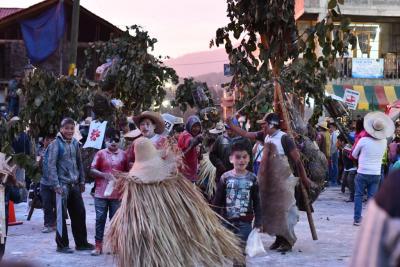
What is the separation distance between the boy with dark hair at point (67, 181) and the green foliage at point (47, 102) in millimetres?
2638

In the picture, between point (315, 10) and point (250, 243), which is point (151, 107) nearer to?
point (250, 243)

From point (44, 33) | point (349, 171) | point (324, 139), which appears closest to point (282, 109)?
point (349, 171)

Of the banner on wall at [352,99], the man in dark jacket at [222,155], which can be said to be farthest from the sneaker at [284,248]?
the banner on wall at [352,99]

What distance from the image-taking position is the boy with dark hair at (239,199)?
6.64m

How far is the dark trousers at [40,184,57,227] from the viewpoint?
33.1ft

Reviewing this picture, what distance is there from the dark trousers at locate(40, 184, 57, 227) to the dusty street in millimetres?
229

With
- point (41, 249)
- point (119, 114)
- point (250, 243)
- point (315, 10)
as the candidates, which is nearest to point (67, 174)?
point (41, 249)

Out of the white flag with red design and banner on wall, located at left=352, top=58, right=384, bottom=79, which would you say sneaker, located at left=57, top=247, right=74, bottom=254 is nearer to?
the white flag with red design

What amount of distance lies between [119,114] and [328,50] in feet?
17.7

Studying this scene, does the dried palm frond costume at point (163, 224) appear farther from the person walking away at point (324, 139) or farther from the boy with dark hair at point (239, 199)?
the person walking away at point (324, 139)

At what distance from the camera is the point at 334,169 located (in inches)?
760

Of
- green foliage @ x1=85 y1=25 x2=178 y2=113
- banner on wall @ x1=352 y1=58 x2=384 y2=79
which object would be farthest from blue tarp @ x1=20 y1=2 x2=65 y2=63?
banner on wall @ x1=352 y1=58 x2=384 y2=79

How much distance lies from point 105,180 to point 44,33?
1761cm

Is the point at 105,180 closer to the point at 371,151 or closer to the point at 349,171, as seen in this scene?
the point at 371,151
